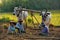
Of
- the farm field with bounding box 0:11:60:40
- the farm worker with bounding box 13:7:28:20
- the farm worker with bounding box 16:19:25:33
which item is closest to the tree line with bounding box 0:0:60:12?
the farm field with bounding box 0:11:60:40

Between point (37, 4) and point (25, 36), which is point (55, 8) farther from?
point (25, 36)

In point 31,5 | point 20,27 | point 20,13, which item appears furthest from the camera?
point 31,5

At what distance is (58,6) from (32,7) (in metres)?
0.92

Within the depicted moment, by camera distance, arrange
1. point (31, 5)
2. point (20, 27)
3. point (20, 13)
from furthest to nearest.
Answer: point (31, 5) → point (20, 13) → point (20, 27)

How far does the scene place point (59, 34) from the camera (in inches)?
361

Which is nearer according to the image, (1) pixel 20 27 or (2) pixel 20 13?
(1) pixel 20 27

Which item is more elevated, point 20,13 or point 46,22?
point 20,13

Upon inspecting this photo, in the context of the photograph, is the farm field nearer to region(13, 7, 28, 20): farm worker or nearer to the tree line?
the tree line

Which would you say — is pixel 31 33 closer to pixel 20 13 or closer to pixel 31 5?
pixel 20 13

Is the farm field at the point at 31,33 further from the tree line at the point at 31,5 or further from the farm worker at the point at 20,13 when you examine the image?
the farm worker at the point at 20,13

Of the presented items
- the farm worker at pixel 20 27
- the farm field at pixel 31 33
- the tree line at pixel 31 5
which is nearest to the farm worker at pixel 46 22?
the farm field at pixel 31 33

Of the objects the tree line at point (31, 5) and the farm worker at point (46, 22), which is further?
the tree line at point (31, 5)

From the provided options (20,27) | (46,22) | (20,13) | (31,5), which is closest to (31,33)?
(20,27)

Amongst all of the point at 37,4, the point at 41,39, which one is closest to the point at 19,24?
the point at 41,39
